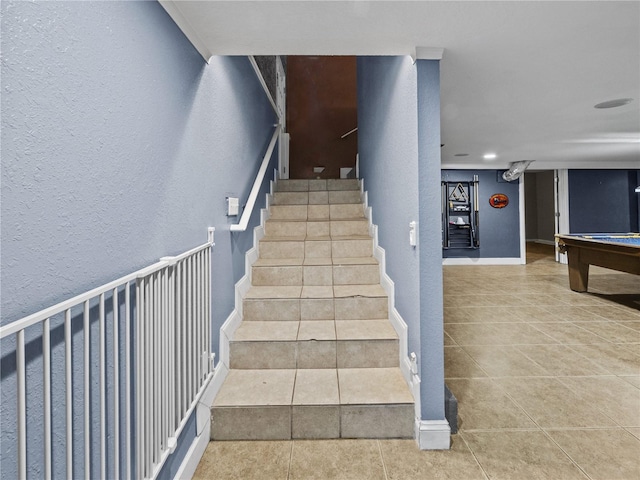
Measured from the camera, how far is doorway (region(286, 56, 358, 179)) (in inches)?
210

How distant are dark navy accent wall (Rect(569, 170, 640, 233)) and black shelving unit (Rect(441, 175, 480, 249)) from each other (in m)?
2.04

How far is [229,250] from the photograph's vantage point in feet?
6.67

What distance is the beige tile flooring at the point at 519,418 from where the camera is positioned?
141cm

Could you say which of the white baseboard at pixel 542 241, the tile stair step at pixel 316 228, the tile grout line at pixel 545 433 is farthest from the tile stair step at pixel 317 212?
the white baseboard at pixel 542 241

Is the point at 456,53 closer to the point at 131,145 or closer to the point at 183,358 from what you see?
the point at 131,145

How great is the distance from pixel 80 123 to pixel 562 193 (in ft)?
27.1

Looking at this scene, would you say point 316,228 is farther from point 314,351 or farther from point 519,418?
point 519,418

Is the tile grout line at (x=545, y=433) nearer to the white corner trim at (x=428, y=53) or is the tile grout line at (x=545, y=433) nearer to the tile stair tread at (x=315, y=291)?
the tile stair tread at (x=315, y=291)

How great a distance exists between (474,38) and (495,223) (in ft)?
20.2

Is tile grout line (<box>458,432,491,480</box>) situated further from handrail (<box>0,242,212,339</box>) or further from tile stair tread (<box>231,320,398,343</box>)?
handrail (<box>0,242,212,339</box>)

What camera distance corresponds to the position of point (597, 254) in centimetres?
→ 406

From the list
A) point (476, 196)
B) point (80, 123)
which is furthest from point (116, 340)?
point (476, 196)

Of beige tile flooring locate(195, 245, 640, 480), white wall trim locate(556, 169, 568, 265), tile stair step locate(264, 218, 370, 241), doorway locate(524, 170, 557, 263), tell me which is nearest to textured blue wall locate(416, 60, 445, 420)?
beige tile flooring locate(195, 245, 640, 480)

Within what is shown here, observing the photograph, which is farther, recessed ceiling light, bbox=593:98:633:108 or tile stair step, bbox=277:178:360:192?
tile stair step, bbox=277:178:360:192
